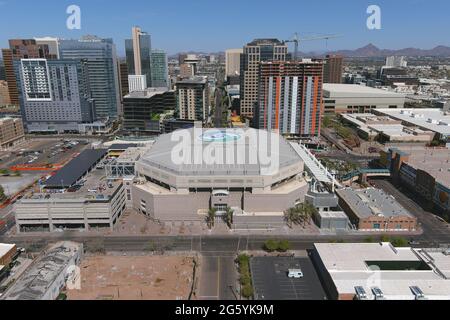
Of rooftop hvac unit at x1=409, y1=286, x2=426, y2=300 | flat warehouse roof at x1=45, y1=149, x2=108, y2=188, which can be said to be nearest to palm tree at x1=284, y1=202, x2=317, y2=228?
rooftop hvac unit at x1=409, y1=286, x2=426, y2=300

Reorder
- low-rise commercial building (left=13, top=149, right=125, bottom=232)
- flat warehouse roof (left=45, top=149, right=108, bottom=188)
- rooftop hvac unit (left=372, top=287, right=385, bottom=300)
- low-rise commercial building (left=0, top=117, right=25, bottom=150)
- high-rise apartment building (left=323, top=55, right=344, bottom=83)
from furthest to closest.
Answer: high-rise apartment building (left=323, top=55, right=344, bottom=83) < low-rise commercial building (left=0, top=117, right=25, bottom=150) < flat warehouse roof (left=45, top=149, right=108, bottom=188) < low-rise commercial building (left=13, top=149, right=125, bottom=232) < rooftop hvac unit (left=372, top=287, right=385, bottom=300)

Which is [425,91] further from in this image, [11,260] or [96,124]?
[11,260]

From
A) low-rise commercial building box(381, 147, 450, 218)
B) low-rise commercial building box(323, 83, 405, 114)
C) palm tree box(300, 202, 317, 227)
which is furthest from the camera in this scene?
low-rise commercial building box(323, 83, 405, 114)

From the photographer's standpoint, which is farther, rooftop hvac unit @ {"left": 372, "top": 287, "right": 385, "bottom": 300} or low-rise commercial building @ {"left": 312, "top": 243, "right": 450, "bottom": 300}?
low-rise commercial building @ {"left": 312, "top": 243, "right": 450, "bottom": 300}

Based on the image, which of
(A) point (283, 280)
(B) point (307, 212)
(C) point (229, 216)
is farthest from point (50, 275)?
(B) point (307, 212)

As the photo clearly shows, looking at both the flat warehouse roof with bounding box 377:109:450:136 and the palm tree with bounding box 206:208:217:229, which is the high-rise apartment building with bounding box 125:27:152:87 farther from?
the palm tree with bounding box 206:208:217:229

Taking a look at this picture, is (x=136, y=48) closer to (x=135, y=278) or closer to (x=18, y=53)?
(x=18, y=53)

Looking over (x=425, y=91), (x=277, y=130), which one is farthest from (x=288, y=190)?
(x=425, y=91)
